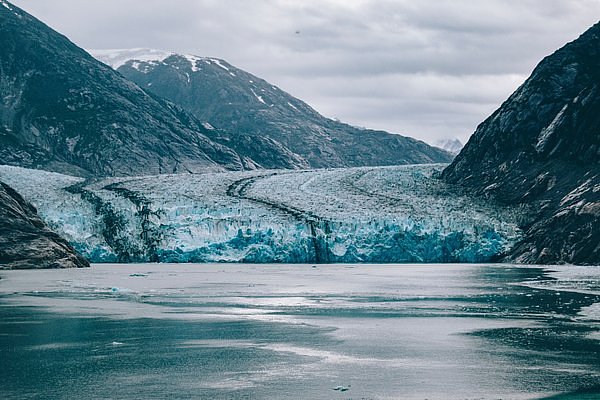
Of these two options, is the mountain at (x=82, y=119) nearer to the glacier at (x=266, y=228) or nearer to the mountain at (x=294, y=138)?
the mountain at (x=294, y=138)

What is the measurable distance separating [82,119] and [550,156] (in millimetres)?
88916

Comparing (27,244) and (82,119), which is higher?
(82,119)

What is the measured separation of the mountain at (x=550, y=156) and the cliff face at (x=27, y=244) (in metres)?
26.1

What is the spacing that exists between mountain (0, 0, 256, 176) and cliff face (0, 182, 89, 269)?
72.9 metres

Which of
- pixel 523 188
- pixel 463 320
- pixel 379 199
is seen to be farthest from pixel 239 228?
pixel 463 320

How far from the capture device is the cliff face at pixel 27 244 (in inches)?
1515

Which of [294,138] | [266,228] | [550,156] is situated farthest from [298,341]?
[294,138]

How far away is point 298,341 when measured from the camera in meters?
16.6

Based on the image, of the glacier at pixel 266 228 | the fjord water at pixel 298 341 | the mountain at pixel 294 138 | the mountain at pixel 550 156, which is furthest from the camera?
the mountain at pixel 294 138

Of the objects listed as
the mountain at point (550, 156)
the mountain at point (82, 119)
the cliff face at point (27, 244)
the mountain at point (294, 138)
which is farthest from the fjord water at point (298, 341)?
the mountain at point (294, 138)

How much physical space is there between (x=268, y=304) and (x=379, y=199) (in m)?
33.2

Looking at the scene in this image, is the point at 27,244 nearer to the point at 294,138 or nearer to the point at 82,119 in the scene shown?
the point at 82,119

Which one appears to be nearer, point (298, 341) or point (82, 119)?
point (298, 341)

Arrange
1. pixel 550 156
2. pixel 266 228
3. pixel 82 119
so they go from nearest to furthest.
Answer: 1. pixel 266 228
2. pixel 550 156
3. pixel 82 119
